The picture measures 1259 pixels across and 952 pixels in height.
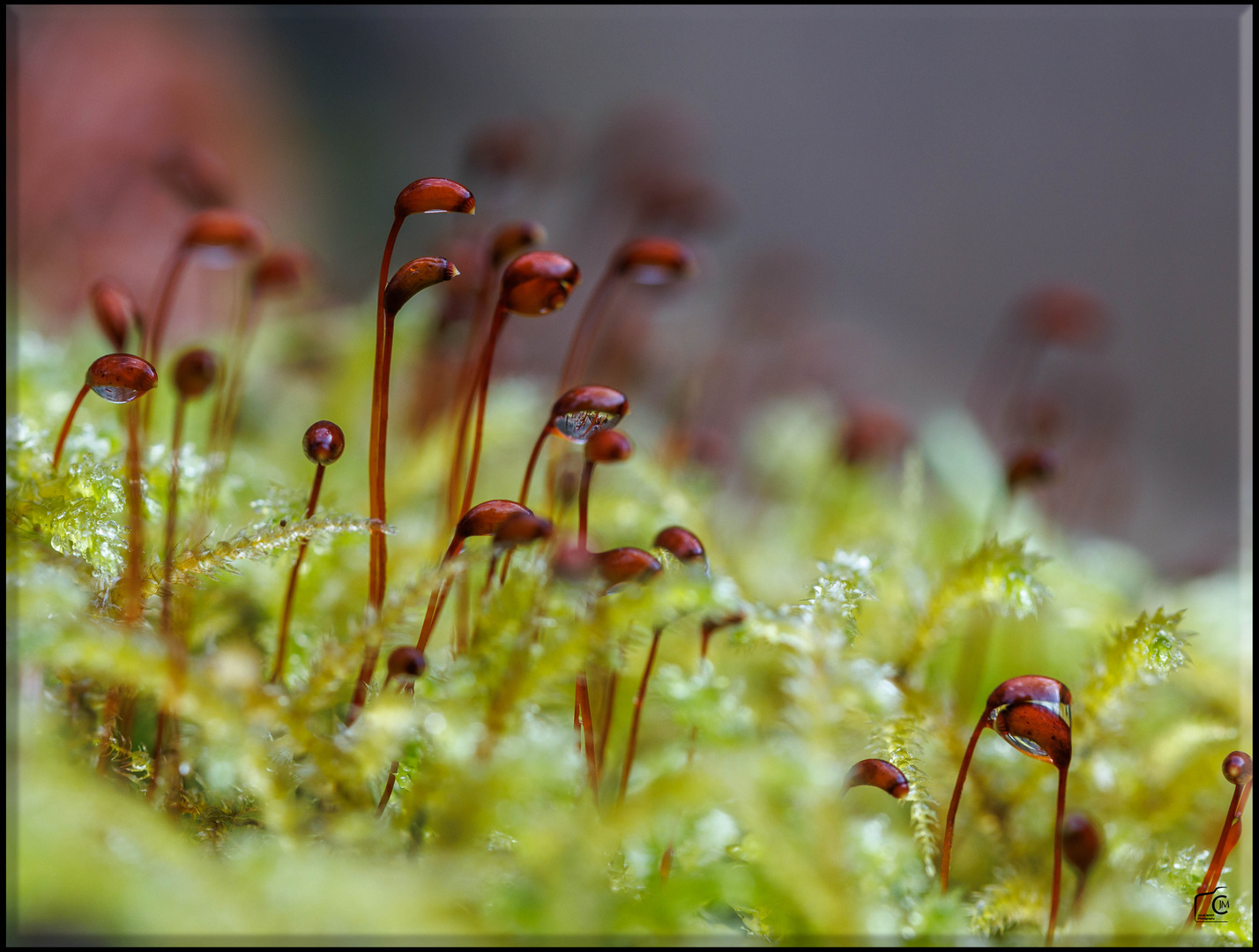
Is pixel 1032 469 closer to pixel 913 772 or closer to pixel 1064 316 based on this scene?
pixel 913 772

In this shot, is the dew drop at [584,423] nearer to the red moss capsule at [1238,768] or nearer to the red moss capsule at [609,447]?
the red moss capsule at [609,447]

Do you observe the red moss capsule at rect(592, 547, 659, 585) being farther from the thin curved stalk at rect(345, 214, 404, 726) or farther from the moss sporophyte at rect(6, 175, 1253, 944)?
the thin curved stalk at rect(345, 214, 404, 726)

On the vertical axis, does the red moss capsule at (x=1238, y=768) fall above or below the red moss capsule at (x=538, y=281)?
below

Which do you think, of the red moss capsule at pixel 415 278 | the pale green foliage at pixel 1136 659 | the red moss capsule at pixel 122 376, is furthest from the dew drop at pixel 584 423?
the pale green foliage at pixel 1136 659

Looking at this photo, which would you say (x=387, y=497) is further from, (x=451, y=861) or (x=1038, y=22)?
(x=1038, y=22)

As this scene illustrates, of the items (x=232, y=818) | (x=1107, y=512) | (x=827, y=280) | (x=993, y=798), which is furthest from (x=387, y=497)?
(x=827, y=280)

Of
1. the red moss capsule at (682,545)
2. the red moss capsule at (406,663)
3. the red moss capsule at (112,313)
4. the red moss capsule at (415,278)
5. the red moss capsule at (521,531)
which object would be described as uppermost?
the red moss capsule at (415,278)
